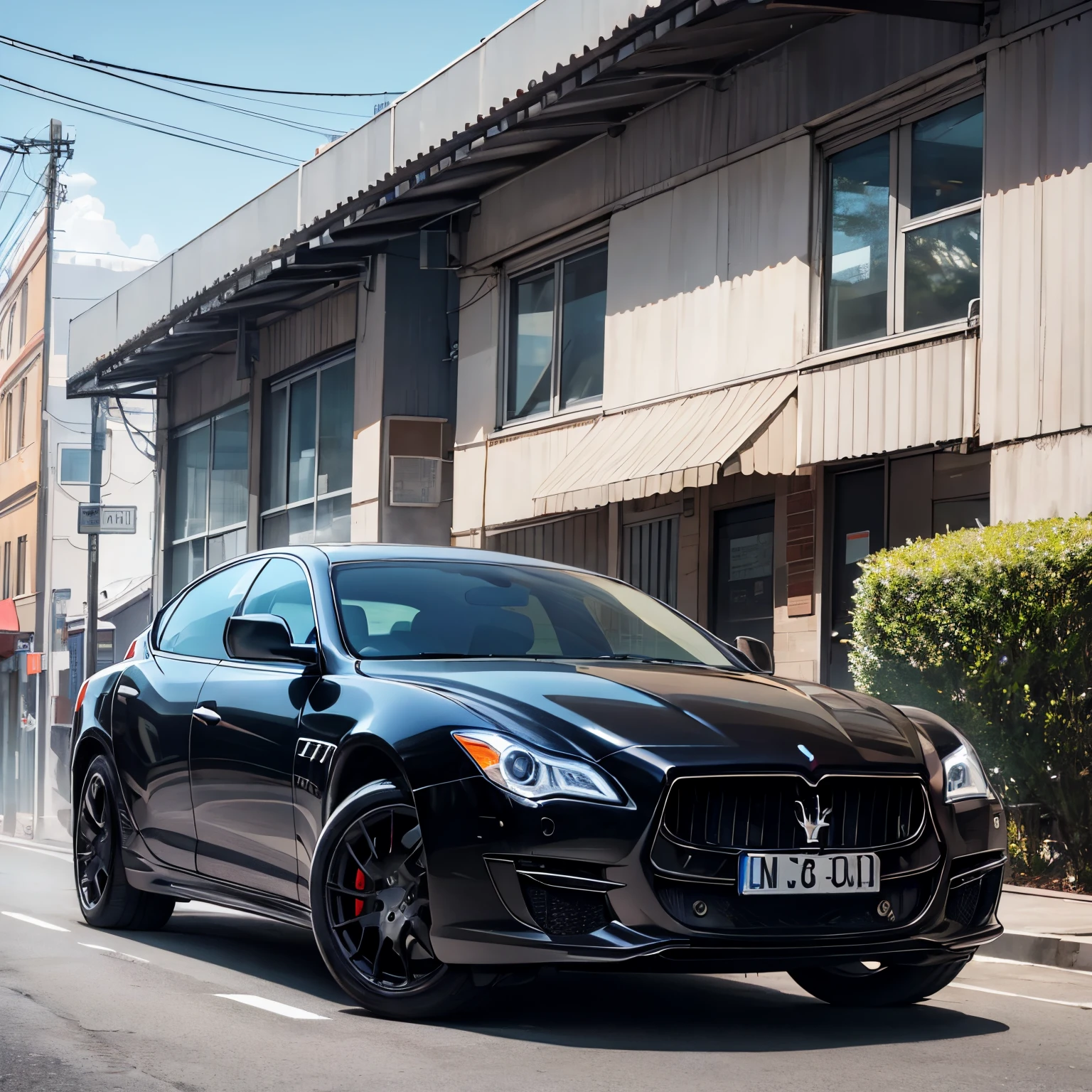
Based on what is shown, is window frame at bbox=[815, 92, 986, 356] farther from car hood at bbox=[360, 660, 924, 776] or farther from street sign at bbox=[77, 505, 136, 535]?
street sign at bbox=[77, 505, 136, 535]

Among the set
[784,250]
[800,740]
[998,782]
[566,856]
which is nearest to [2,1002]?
[566,856]

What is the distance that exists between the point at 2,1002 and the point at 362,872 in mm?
1303

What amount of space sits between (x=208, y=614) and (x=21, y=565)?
132ft

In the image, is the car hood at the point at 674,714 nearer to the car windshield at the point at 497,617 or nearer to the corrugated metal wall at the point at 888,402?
the car windshield at the point at 497,617

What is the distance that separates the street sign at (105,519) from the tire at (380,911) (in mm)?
23687

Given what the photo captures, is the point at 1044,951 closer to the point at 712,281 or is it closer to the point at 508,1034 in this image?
the point at 508,1034

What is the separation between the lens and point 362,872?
550cm

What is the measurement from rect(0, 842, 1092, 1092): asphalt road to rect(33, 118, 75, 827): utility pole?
34538 millimetres

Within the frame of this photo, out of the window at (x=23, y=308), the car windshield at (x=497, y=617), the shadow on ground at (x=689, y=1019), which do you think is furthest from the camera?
the window at (x=23, y=308)

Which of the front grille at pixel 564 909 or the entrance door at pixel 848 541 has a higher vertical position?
the entrance door at pixel 848 541

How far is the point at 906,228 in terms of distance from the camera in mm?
13477

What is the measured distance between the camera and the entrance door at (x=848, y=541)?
13922 millimetres

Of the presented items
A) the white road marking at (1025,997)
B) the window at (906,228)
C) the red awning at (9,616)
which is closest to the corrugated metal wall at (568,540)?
the window at (906,228)

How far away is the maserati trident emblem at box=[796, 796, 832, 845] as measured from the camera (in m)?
5.08
